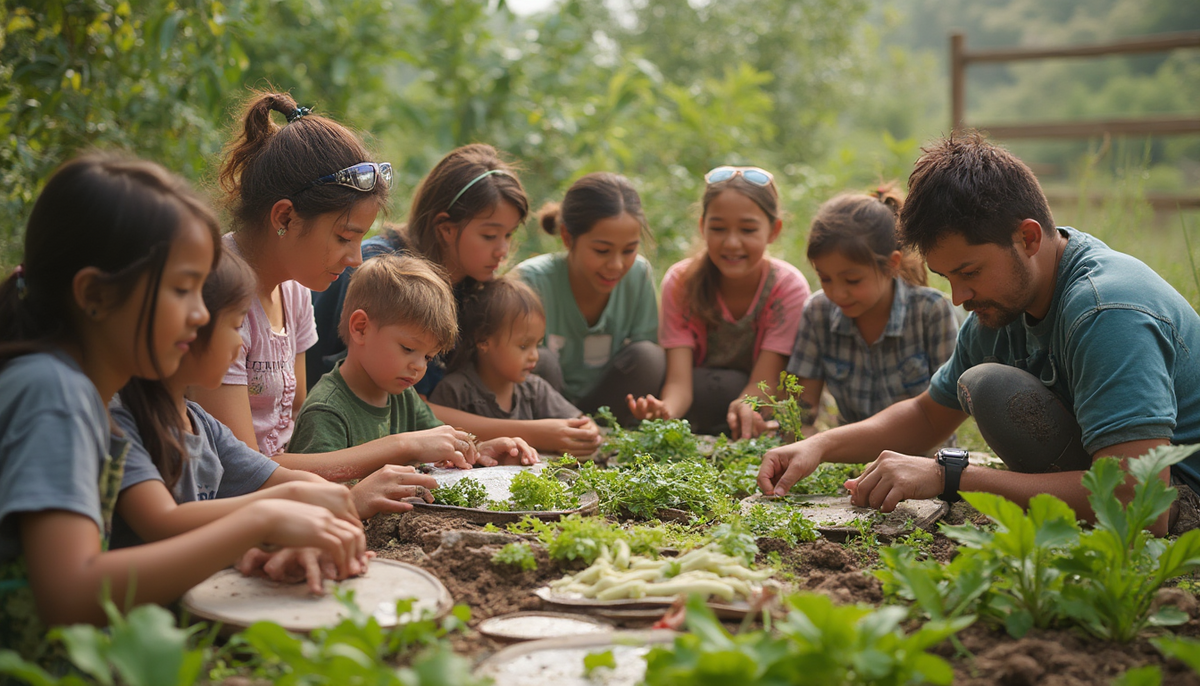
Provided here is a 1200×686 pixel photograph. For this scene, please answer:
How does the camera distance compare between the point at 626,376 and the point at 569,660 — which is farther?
the point at 626,376

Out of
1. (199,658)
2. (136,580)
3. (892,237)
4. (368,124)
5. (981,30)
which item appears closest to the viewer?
(199,658)

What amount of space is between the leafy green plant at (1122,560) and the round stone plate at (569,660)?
1008 mm

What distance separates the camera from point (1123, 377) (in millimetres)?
2604

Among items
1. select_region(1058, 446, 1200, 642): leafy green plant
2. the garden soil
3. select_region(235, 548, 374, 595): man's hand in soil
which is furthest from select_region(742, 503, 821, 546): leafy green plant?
select_region(235, 548, 374, 595): man's hand in soil

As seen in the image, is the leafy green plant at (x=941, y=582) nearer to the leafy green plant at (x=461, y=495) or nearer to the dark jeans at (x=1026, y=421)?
the dark jeans at (x=1026, y=421)

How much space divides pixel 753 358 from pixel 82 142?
3987mm

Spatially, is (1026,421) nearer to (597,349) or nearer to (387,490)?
(387,490)

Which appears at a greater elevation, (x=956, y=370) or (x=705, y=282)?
(x=705, y=282)

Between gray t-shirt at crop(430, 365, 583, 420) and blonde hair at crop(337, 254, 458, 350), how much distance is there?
66cm

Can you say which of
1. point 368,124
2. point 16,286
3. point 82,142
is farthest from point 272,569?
point 368,124

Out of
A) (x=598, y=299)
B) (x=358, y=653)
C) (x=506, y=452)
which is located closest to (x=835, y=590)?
(x=358, y=653)

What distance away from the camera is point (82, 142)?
198 inches

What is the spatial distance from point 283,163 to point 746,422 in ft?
7.35

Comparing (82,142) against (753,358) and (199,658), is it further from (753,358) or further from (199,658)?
(199,658)
